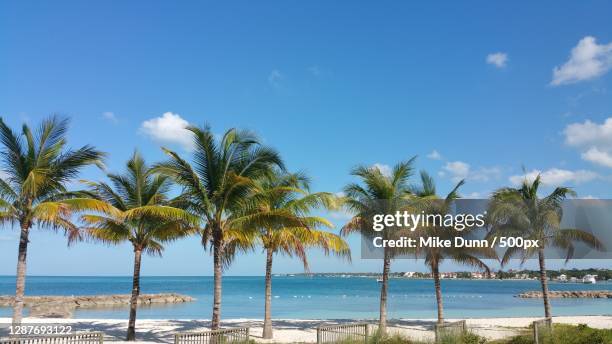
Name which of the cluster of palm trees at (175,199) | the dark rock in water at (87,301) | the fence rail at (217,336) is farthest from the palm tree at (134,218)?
the dark rock in water at (87,301)

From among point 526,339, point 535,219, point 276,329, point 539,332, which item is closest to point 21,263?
point 276,329

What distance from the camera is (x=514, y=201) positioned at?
2209 cm

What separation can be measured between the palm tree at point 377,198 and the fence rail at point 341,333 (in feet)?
21.9

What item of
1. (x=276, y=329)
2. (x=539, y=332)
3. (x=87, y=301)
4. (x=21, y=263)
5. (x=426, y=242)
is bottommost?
(x=87, y=301)

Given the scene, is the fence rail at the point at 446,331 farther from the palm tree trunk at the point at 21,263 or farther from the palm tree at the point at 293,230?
the palm tree trunk at the point at 21,263

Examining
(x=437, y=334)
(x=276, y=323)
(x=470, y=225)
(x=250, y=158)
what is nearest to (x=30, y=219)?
(x=250, y=158)

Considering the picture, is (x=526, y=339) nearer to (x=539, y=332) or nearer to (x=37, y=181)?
(x=539, y=332)

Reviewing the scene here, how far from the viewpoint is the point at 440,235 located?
909 inches

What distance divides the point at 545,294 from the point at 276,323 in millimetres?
13378

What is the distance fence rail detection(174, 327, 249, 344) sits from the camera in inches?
494

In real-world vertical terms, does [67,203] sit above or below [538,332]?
above

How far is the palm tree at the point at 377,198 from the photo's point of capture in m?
20.9

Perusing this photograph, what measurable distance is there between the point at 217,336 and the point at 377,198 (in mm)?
10136

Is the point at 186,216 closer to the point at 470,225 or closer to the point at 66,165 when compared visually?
the point at 66,165
